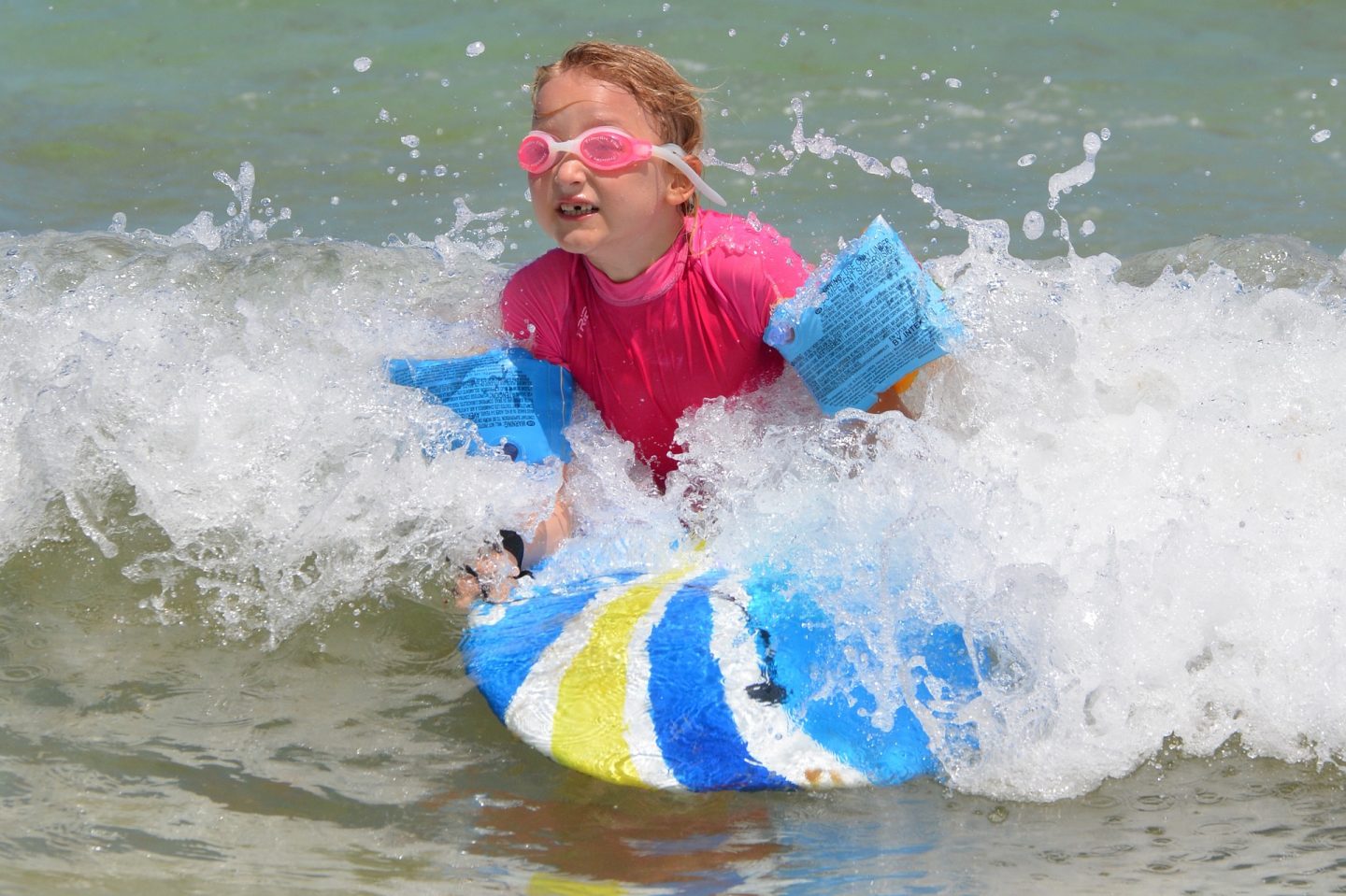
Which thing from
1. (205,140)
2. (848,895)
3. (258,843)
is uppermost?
(205,140)

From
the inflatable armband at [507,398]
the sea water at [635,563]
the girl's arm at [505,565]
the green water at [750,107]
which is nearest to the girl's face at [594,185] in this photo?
the inflatable armband at [507,398]

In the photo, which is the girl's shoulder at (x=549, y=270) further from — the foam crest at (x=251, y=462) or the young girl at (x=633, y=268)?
the foam crest at (x=251, y=462)

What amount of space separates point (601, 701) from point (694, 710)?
0.19 metres

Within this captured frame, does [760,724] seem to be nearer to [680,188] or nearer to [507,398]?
[507,398]

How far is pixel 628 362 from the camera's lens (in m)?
3.78

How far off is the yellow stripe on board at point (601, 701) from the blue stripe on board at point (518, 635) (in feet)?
0.33

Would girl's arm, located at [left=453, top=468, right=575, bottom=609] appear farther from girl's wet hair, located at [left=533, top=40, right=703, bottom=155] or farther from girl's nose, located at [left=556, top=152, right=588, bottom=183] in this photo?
girl's wet hair, located at [left=533, top=40, right=703, bottom=155]

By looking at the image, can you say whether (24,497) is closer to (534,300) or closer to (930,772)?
(534,300)

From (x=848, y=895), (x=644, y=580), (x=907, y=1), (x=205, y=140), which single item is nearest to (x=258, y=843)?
(x=848, y=895)

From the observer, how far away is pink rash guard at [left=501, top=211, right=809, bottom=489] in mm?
3650

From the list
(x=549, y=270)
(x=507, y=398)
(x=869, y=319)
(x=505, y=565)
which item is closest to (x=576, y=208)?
(x=549, y=270)

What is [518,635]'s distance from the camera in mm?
3318

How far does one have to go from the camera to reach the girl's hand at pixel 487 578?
11.8ft

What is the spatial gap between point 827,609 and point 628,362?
93 centimetres
